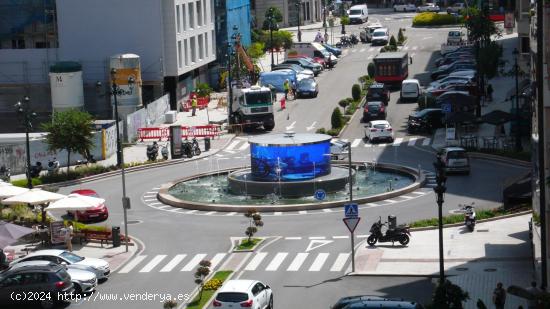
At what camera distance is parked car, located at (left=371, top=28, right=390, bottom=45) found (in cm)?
13225

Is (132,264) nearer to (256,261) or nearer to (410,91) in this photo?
(256,261)

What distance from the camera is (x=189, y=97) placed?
326 feet

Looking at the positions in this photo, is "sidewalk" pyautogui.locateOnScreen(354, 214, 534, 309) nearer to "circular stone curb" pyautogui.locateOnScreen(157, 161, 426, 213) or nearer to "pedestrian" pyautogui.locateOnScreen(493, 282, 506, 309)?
"pedestrian" pyautogui.locateOnScreen(493, 282, 506, 309)

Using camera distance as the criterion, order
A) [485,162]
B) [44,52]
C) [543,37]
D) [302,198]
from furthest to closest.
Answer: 1. [44,52]
2. [485,162]
3. [302,198]
4. [543,37]

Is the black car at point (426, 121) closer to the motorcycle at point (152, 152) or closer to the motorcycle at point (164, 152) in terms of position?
the motorcycle at point (164, 152)

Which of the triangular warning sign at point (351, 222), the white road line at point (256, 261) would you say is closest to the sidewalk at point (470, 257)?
the triangular warning sign at point (351, 222)

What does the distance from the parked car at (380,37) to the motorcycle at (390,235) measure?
3254 inches

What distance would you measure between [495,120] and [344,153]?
31.1 feet

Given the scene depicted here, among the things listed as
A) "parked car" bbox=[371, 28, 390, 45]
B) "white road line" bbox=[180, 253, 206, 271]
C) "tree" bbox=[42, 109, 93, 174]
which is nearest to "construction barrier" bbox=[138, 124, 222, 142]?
"tree" bbox=[42, 109, 93, 174]

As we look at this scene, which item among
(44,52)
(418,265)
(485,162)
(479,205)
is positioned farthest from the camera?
(44,52)

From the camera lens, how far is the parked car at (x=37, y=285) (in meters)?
42.5

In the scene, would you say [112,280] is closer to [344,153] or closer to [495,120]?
[344,153]

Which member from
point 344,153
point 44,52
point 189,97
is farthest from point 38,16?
point 344,153

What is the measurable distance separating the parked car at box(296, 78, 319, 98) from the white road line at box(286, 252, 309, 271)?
158 feet
